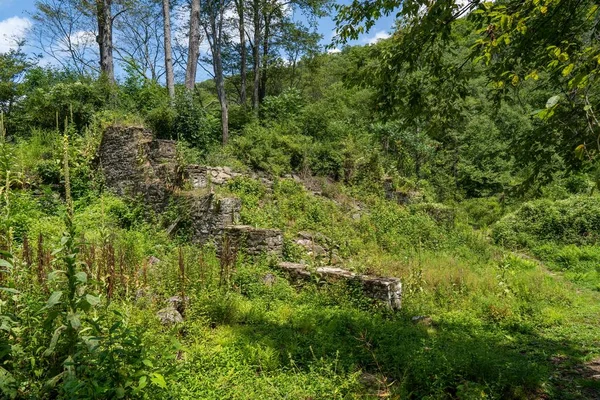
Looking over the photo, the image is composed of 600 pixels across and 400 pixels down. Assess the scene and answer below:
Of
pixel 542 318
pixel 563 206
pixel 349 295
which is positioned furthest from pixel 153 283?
pixel 563 206

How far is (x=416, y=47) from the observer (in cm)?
375

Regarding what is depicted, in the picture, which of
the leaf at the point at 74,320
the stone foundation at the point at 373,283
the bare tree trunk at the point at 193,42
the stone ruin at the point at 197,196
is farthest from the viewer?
the bare tree trunk at the point at 193,42

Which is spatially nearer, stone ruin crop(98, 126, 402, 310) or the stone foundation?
the stone foundation

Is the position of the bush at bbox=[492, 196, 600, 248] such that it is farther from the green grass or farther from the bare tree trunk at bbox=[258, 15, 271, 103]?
the bare tree trunk at bbox=[258, 15, 271, 103]

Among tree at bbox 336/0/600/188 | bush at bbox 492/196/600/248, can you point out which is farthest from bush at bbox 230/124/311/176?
tree at bbox 336/0/600/188

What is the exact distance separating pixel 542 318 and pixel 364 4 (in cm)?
617

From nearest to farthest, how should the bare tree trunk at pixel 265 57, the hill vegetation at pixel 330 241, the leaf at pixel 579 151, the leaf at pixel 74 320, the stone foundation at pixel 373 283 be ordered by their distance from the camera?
the leaf at pixel 579 151
the leaf at pixel 74 320
the hill vegetation at pixel 330 241
the stone foundation at pixel 373 283
the bare tree trunk at pixel 265 57

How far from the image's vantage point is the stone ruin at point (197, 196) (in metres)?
7.25

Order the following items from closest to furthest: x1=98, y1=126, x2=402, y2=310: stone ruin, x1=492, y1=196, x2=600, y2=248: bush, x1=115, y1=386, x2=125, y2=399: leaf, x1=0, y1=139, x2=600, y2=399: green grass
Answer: x1=115, y1=386, x2=125, y2=399: leaf
x1=0, y1=139, x2=600, y2=399: green grass
x1=98, y1=126, x2=402, y2=310: stone ruin
x1=492, y1=196, x2=600, y2=248: bush

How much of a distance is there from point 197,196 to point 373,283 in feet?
16.2

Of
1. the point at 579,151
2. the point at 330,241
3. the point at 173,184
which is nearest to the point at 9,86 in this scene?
the point at 173,184

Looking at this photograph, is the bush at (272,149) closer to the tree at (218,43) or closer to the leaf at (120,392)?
the tree at (218,43)

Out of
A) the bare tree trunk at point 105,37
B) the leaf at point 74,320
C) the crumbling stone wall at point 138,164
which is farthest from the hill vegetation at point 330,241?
the bare tree trunk at point 105,37

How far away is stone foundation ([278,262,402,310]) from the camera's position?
6.50 meters
